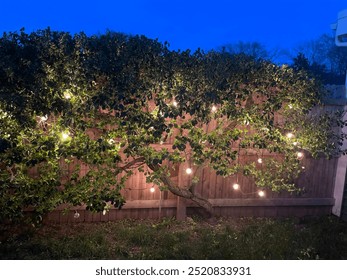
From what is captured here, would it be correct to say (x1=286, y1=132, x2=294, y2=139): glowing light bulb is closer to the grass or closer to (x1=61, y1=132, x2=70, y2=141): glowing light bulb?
the grass

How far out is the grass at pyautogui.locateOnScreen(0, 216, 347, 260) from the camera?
507 cm

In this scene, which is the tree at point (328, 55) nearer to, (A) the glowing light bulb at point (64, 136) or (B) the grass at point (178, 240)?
(B) the grass at point (178, 240)

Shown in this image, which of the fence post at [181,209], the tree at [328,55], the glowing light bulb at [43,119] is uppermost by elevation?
the tree at [328,55]

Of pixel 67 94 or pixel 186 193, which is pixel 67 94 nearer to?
pixel 67 94

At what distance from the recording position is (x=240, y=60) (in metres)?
5.38

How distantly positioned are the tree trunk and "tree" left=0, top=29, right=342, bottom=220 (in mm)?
56

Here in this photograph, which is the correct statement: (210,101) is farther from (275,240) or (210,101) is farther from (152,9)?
(152,9)

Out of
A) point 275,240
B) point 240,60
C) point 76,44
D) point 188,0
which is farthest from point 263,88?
point 188,0

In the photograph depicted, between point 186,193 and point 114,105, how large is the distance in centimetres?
240

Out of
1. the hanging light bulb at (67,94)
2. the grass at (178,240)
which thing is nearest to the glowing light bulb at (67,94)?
the hanging light bulb at (67,94)

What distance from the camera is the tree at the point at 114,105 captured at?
447 centimetres

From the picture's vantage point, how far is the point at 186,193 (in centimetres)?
620

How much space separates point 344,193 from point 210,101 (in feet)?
12.4

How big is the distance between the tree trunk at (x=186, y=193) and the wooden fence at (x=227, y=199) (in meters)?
0.23
